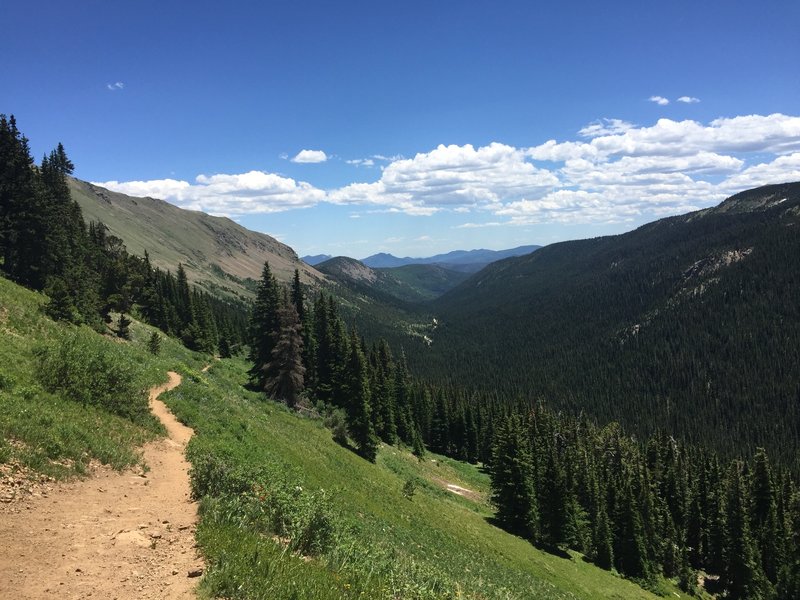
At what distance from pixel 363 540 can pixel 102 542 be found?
831cm

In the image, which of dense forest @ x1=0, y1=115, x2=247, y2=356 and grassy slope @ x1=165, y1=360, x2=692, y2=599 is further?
dense forest @ x1=0, y1=115, x2=247, y2=356

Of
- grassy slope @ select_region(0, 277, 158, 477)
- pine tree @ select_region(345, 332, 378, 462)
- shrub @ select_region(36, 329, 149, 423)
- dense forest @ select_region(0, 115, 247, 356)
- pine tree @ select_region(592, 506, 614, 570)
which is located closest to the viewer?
grassy slope @ select_region(0, 277, 158, 477)

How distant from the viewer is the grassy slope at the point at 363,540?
839cm

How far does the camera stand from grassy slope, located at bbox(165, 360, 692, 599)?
27.5ft

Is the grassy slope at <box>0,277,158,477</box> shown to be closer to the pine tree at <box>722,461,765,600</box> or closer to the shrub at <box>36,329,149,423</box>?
the shrub at <box>36,329,149,423</box>

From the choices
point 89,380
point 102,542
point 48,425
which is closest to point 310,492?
point 102,542

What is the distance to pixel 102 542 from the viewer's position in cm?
908

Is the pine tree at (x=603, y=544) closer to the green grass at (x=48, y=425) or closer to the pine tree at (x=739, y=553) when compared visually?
the pine tree at (x=739, y=553)

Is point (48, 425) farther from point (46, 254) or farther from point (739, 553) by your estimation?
point (739, 553)

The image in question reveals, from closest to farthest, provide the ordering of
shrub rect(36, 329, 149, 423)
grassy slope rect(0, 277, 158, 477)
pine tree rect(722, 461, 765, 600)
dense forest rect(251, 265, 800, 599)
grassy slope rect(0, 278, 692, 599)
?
Result: grassy slope rect(0, 278, 692, 599) → grassy slope rect(0, 277, 158, 477) → shrub rect(36, 329, 149, 423) → dense forest rect(251, 265, 800, 599) → pine tree rect(722, 461, 765, 600)

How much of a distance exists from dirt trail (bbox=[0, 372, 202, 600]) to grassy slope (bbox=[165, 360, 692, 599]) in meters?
0.74

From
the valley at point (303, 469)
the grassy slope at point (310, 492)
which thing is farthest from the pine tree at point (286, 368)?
the grassy slope at point (310, 492)

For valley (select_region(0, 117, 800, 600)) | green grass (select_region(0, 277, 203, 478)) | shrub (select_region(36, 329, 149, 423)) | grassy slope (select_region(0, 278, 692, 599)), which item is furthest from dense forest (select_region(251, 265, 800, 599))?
green grass (select_region(0, 277, 203, 478))

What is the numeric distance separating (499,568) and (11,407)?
25345mm
